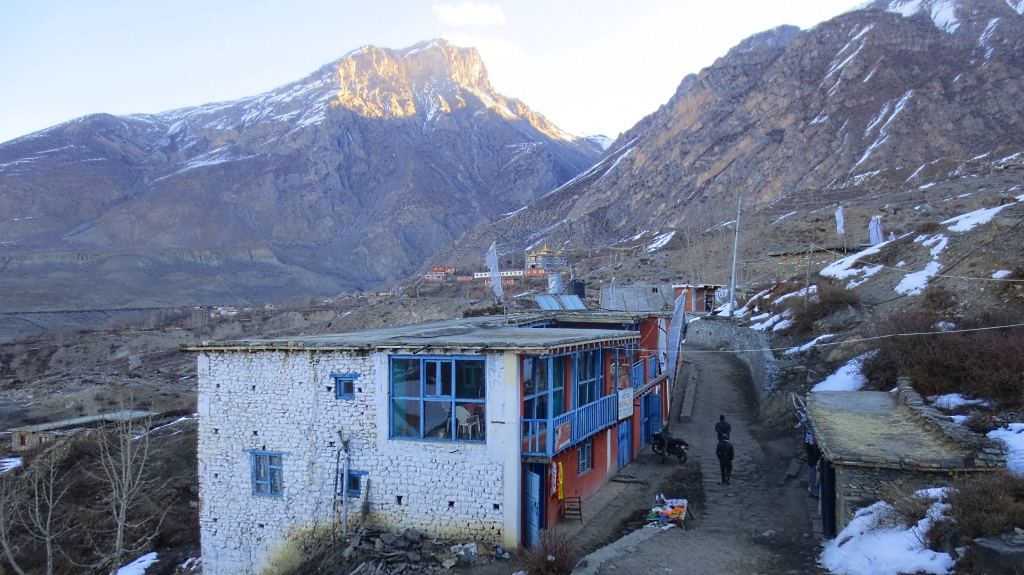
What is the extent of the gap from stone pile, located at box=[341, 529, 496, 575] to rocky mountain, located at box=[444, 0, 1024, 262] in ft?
183

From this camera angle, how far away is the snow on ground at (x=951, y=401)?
40.5ft

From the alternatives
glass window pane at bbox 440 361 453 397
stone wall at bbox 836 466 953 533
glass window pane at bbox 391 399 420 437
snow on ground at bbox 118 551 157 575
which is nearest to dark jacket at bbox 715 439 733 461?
stone wall at bbox 836 466 953 533

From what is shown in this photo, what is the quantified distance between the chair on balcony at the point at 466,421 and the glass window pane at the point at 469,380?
250 mm

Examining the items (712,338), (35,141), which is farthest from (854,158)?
(35,141)

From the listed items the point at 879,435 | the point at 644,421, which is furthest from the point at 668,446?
the point at 879,435

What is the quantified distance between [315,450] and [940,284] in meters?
18.7

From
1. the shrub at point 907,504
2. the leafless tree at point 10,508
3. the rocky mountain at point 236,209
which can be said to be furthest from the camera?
the rocky mountain at point 236,209

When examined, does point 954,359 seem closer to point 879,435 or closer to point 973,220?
point 879,435

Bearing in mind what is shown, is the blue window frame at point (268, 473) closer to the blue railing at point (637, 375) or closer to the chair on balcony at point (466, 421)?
the chair on balcony at point (466, 421)

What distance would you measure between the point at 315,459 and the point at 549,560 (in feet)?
17.1

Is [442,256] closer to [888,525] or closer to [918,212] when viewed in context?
[918,212]

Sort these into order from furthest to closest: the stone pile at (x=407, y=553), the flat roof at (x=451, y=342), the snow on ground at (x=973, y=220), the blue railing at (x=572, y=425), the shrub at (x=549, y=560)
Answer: the snow on ground at (x=973, y=220) → the blue railing at (x=572, y=425) → the flat roof at (x=451, y=342) → the stone pile at (x=407, y=553) → the shrub at (x=549, y=560)

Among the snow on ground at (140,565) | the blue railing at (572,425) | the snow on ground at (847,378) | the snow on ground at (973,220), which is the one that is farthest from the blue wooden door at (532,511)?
the snow on ground at (973,220)

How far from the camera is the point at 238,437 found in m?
13.4
